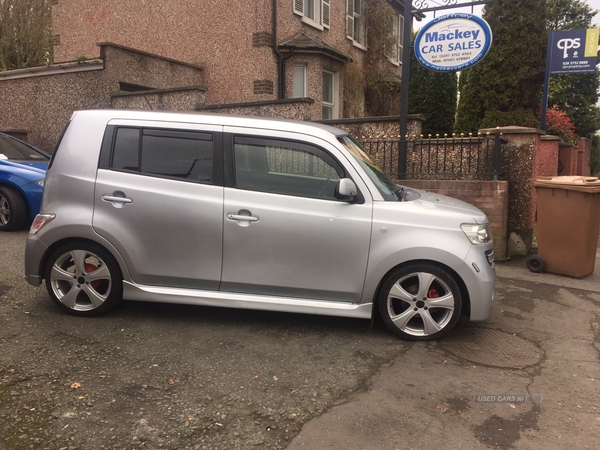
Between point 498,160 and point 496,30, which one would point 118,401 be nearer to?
point 498,160

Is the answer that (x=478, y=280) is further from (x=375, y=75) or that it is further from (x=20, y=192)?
(x=375, y=75)

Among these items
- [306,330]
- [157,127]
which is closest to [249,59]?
[157,127]

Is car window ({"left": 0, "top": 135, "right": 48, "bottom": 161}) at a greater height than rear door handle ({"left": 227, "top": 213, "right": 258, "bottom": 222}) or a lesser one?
greater

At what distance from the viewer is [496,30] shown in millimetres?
11594

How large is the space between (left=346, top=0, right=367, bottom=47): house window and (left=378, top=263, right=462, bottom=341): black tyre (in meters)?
13.6

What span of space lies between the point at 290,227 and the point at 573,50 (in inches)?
389

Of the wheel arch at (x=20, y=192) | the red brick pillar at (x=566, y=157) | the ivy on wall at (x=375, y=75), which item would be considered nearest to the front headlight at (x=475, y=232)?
the wheel arch at (x=20, y=192)

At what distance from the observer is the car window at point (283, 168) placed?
4434mm

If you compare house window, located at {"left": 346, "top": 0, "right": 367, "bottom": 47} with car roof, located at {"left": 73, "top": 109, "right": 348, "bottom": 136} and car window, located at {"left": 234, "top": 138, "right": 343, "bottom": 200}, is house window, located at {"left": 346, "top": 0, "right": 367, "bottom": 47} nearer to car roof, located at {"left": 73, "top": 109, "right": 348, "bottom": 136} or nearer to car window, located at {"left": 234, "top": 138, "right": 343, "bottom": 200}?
car roof, located at {"left": 73, "top": 109, "right": 348, "bottom": 136}

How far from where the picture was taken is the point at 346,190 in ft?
13.9

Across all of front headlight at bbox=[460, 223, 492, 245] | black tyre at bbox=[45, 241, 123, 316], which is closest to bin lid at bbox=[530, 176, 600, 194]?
front headlight at bbox=[460, 223, 492, 245]

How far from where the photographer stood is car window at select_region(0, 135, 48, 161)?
854cm

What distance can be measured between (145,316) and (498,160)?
550 cm

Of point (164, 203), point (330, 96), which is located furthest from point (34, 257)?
point (330, 96)
